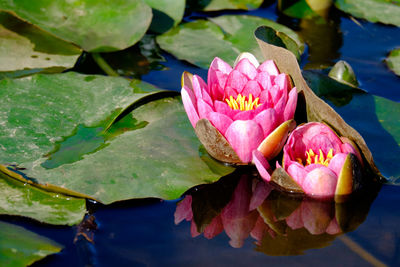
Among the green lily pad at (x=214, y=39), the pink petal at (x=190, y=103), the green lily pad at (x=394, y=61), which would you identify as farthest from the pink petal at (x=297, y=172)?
the green lily pad at (x=394, y=61)

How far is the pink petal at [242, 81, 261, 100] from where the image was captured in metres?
2.03

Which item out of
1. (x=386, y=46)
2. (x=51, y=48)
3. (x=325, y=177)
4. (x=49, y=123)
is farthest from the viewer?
(x=386, y=46)

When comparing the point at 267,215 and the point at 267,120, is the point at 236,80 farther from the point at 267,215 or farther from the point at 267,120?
the point at 267,215

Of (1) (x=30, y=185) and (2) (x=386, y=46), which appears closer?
(1) (x=30, y=185)

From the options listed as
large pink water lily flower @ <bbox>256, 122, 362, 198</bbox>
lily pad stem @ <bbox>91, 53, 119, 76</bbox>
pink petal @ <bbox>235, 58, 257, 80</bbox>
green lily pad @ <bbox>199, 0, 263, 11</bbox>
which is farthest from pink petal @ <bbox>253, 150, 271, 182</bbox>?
green lily pad @ <bbox>199, 0, 263, 11</bbox>

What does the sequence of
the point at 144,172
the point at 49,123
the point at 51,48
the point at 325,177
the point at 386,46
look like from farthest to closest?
the point at 386,46 < the point at 51,48 < the point at 49,123 < the point at 144,172 < the point at 325,177

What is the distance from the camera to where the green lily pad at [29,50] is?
2770 millimetres

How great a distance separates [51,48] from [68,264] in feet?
5.15

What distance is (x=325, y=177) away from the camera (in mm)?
1847

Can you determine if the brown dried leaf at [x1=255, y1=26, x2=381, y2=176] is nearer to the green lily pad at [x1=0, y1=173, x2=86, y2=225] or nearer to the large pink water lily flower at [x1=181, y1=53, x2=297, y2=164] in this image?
the large pink water lily flower at [x1=181, y1=53, x2=297, y2=164]

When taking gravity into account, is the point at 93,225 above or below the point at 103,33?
below

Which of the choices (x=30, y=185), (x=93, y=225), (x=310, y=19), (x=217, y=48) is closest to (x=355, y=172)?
(x=93, y=225)

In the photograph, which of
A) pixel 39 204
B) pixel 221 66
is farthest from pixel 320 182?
pixel 39 204

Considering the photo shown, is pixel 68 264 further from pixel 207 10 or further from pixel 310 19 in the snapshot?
pixel 310 19
